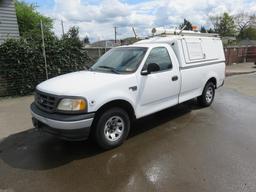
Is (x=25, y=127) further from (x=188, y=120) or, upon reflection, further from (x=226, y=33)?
(x=226, y=33)

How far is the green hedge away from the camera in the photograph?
772cm

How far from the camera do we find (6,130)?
5.09 meters

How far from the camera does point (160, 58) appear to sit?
4.80 meters

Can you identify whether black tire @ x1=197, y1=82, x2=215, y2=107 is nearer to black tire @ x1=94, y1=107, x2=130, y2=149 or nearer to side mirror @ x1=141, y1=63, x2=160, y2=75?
side mirror @ x1=141, y1=63, x2=160, y2=75

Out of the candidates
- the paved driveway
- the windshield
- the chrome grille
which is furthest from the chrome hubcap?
the chrome grille

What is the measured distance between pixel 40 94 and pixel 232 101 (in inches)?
238

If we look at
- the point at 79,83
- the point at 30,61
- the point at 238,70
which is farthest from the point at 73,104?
the point at 238,70

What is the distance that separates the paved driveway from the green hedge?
296cm

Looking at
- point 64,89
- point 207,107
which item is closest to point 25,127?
point 64,89

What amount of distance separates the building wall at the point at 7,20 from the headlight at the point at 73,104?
7738 mm

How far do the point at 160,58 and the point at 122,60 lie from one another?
851mm

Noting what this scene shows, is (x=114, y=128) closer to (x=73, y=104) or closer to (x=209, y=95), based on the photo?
(x=73, y=104)

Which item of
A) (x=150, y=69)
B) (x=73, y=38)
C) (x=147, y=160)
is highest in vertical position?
(x=73, y=38)

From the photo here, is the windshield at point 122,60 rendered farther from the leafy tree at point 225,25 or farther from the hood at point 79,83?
the leafy tree at point 225,25
